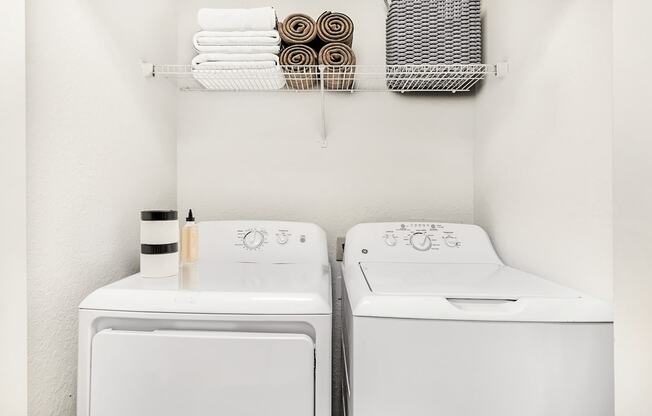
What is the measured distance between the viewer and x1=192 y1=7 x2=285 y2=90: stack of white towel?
146 cm

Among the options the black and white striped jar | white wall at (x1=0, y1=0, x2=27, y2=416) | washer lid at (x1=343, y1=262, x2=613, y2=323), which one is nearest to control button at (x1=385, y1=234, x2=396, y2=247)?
washer lid at (x1=343, y1=262, x2=613, y2=323)

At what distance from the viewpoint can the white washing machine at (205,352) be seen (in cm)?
90

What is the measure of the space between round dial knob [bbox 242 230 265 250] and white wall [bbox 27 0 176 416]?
1.41ft

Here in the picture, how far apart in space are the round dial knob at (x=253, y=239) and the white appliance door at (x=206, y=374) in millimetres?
600

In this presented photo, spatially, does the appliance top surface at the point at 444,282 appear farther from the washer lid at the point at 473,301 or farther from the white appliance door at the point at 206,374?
the white appliance door at the point at 206,374

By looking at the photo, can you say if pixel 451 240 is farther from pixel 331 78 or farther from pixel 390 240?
pixel 331 78

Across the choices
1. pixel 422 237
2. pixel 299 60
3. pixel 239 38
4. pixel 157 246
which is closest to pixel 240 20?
pixel 239 38

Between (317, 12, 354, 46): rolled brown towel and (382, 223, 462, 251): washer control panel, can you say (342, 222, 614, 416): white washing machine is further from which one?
(317, 12, 354, 46): rolled brown towel

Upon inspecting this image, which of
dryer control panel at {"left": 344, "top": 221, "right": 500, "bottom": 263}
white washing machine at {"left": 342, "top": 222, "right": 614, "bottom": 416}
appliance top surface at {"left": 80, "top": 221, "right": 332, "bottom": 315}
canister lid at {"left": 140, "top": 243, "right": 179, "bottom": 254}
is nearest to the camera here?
white washing machine at {"left": 342, "top": 222, "right": 614, "bottom": 416}

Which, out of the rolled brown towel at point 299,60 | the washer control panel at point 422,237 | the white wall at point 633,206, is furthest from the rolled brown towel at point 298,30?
the white wall at point 633,206

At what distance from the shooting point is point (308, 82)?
1.71 meters

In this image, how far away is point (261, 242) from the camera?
151 cm

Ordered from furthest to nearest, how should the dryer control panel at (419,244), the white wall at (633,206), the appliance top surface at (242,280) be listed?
the dryer control panel at (419,244)
the appliance top surface at (242,280)
the white wall at (633,206)

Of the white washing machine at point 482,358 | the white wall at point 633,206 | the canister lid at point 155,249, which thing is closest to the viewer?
the white wall at point 633,206
